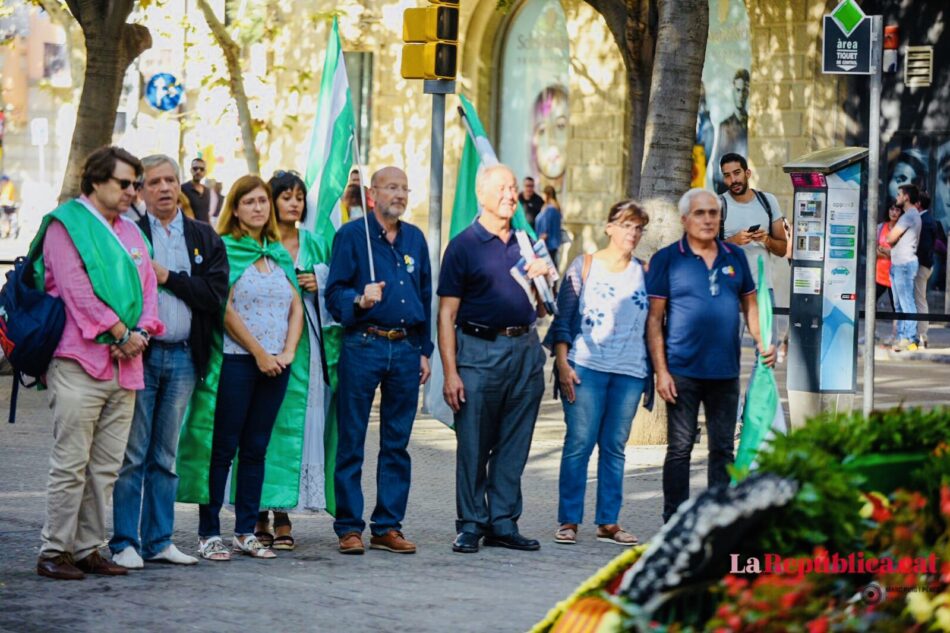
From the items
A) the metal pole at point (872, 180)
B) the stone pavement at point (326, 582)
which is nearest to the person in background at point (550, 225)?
the metal pole at point (872, 180)

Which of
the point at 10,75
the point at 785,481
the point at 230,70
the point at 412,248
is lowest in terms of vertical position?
the point at 785,481

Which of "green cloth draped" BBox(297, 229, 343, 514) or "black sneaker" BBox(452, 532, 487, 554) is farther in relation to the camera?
"green cloth draped" BBox(297, 229, 343, 514)

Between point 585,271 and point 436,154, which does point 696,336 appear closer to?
point 585,271

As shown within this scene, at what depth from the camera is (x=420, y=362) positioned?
8.91 meters

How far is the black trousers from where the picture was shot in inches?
353

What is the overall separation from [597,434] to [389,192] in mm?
1718

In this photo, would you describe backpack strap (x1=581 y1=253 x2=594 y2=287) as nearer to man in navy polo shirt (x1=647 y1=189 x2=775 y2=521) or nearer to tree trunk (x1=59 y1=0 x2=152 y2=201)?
man in navy polo shirt (x1=647 y1=189 x2=775 y2=521)

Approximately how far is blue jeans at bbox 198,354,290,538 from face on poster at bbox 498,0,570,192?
811 inches

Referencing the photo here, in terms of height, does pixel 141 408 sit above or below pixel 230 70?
below

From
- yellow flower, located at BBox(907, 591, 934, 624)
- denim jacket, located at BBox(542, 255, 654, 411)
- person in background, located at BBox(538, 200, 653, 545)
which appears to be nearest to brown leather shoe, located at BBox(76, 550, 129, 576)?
person in background, located at BBox(538, 200, 653, 545)

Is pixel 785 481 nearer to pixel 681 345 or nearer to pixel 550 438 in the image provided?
pixel 681 345

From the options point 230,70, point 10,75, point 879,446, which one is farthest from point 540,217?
point 10,75

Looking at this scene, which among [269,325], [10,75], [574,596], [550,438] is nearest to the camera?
[574,596]

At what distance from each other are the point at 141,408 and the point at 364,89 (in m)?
23.6
